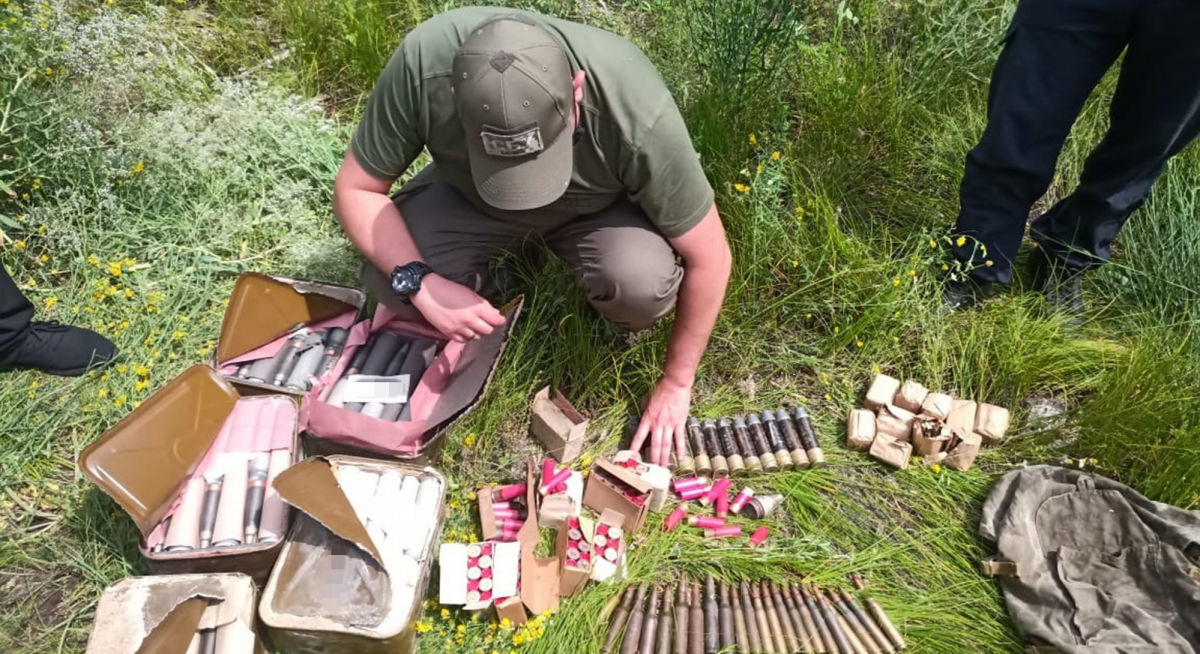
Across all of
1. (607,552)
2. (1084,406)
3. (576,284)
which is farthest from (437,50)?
(1084,406)

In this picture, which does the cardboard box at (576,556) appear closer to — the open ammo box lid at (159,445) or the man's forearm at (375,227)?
the man's forearm at (375,227)

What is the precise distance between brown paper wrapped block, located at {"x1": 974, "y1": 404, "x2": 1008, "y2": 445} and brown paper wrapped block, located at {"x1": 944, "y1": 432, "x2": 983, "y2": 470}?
49 millimetres

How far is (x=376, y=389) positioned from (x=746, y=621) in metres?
1.94

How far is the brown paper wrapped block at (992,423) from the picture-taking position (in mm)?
3719

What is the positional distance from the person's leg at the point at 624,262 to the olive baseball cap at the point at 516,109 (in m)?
0.71

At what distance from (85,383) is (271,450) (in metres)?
1.17

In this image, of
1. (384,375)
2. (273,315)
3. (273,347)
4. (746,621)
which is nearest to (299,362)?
(273,347)

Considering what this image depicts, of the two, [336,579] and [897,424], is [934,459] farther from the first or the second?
[336,579]

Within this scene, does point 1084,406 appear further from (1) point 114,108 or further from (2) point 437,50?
(1) point 114,108

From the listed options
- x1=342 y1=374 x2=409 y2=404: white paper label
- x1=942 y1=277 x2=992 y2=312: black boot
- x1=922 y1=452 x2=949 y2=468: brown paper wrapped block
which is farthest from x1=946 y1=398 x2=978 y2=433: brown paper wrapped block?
x1=342 y1=374 x2=409 y2=404: white paper label

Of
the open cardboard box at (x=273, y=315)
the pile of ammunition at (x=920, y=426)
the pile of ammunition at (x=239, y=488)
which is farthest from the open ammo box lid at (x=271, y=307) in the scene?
the pile of ammunition at (x=920, y=426)

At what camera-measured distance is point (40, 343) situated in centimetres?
361

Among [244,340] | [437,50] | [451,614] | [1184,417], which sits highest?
[437,50]

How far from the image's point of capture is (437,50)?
2895 millimetres
